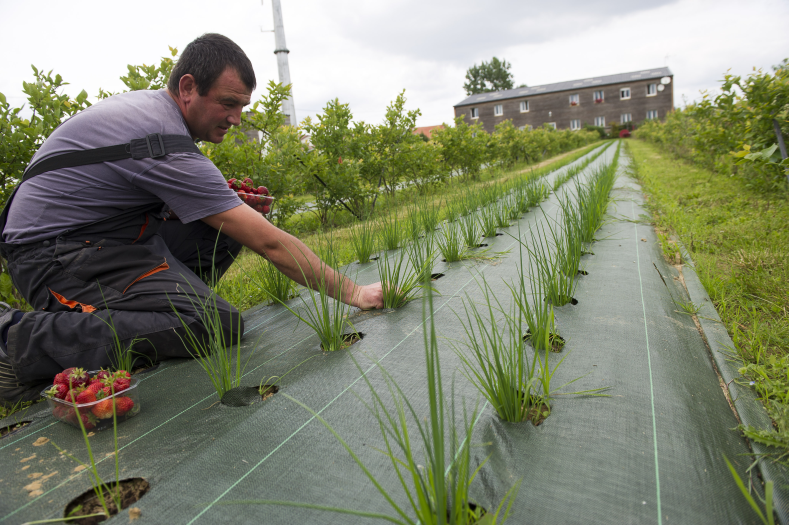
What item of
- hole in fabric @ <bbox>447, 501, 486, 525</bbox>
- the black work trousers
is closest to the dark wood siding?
the black work trousers

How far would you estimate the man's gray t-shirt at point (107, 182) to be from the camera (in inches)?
63.5

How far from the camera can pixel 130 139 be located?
1.64 metres

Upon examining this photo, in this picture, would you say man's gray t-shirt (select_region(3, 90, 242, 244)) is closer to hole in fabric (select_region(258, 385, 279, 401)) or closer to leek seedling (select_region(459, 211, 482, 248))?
hole in fabric (select_region(258, 385, 279, 401))

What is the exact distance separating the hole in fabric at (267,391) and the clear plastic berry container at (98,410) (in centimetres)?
34

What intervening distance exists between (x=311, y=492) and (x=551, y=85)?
44288mm

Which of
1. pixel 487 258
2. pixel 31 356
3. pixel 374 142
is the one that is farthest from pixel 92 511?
pixel 374 142

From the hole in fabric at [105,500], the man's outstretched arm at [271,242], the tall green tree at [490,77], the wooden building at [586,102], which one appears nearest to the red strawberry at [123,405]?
the hole in fabric at [105,500]

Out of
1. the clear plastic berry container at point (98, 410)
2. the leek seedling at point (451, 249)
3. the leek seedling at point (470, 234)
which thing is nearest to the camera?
the clear plastic berry container at point (98, 410)

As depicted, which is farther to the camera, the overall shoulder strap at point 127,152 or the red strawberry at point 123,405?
the overall shoulder strap at point 127,152

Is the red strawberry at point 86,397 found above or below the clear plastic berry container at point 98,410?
above

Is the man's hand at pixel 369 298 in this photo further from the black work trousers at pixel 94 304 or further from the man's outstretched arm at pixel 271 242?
the black work trousers at pixel 94 304

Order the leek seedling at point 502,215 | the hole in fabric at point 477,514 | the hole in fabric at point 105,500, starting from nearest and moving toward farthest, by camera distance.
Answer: the hole in fabric at point 477,514, the hole in fabric at point 105,500, the leek seedling at point 502,215

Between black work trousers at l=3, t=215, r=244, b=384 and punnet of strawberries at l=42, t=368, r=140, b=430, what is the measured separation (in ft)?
1.01

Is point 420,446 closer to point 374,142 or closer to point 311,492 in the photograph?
point 311,492
